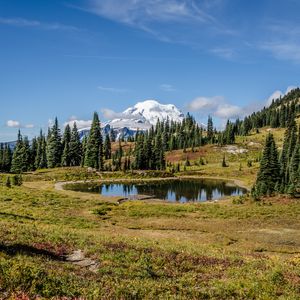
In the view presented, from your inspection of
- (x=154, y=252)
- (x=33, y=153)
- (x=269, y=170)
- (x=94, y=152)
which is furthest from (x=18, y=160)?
(x=154, y=252)

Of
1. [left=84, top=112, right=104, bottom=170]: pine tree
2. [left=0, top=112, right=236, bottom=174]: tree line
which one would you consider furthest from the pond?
[left=0, top=112, right=236, bottom=174]: tree line

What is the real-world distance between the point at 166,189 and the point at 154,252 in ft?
272

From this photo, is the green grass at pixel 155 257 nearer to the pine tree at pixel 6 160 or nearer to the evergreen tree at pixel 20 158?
the evergreen tree at pixel 20 158

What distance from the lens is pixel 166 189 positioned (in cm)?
10781

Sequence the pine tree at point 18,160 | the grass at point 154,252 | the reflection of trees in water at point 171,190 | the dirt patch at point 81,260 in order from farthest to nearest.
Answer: the pine tree at point 18,160
the reflection of trees in water at point 171,190
the dirt patch at point 81,260
the grass at point 154,252

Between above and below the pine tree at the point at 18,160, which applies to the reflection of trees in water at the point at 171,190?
below

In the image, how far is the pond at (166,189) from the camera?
94.5 metres

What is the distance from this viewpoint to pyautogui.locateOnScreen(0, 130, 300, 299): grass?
13.5 meters

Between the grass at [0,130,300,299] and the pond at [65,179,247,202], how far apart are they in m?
28.9

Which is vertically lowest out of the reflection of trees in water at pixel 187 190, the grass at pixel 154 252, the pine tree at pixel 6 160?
the reflection of trees in water at pixel 187 190

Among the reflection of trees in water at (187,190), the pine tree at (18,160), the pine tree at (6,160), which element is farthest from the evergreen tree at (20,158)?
the reflection of trees in water at (187,190)

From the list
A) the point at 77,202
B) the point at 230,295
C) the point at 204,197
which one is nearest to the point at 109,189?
the point at 204,197

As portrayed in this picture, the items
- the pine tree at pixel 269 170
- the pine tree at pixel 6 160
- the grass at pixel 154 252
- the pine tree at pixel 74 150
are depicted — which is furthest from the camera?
the pine tree at pixel 6 160

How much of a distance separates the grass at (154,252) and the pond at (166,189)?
1137 inches
